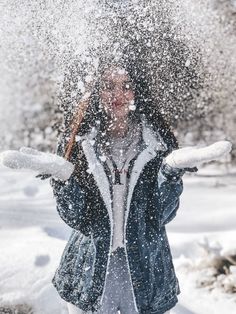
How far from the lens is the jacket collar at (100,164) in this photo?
5.80 ft

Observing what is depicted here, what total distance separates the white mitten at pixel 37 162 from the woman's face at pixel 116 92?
28 cm

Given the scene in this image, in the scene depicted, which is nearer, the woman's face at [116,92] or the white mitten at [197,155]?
the white mitten at [197,155]

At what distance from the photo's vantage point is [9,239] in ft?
12.7

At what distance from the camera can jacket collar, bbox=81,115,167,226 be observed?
177 centimetres

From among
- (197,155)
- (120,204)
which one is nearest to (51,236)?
(120,204)

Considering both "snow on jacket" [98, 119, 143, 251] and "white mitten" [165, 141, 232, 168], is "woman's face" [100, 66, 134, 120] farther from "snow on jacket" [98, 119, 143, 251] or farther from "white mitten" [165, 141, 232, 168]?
"white mitten" [165, 141, 232, 168]

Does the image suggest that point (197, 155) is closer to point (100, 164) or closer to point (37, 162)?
point (100, 164)

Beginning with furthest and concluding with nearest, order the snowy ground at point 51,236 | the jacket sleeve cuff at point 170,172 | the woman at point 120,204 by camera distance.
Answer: the snowy ground at point 51,236, the woman at point 120,204, the jacket sleeve cuff at point 170,172

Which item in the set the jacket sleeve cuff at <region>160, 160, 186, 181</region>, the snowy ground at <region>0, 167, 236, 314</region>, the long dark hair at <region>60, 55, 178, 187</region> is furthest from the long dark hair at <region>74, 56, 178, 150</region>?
the snowy ground at <region>0, 167, 236, 314</region>

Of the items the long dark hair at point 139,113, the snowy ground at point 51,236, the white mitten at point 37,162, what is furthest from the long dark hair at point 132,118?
the snowy ground at point 51,236

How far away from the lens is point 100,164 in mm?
1794

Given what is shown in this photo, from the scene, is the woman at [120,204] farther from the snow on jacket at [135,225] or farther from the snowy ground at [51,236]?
the snowy ground at [51,236]

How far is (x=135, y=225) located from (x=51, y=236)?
2228 mm

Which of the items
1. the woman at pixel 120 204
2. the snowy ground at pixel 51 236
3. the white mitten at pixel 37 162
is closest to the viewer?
the white mitten at pixel 37 162
